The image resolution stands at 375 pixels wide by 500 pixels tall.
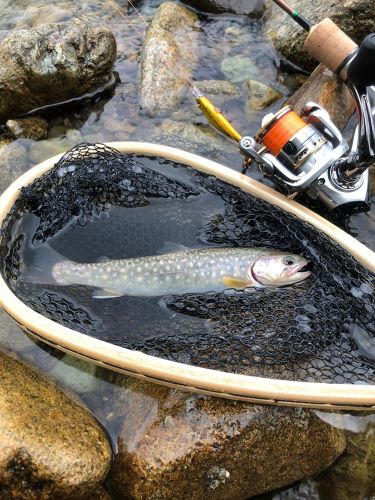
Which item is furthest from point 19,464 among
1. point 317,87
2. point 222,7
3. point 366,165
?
point 222,7

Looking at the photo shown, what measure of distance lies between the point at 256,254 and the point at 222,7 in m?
4.00

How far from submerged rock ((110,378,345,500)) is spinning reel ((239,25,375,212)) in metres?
1.61

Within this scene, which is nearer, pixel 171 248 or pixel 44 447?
pixel 44 447

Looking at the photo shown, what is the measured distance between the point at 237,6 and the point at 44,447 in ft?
18.2

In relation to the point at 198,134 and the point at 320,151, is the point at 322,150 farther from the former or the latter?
the point at 198,134

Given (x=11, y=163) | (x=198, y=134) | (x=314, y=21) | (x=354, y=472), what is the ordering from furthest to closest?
1. (x=314, y=21)
2. (x=198, y=134)
3. (x=11, y=163)
4. (x=354, y=472)

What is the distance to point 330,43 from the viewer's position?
387 cm

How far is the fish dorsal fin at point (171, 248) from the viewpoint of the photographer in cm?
379

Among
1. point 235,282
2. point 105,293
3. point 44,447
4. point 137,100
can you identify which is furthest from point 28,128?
point 44,447

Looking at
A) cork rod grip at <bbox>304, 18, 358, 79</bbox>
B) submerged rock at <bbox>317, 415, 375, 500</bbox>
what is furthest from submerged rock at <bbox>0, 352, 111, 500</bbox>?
cork rod grip at <bbox>304, 18, 358, 79</bbox>

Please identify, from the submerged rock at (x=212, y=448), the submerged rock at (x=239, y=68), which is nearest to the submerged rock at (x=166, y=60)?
the submerged rock at (x=239, y=68)

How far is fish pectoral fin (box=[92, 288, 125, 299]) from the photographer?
3.49 m

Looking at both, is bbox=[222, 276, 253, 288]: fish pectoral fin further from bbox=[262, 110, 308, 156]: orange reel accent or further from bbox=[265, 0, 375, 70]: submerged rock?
bbox=[265, 0, 375, 70]: submerged rock

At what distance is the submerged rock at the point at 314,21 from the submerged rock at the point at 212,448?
3873mm
